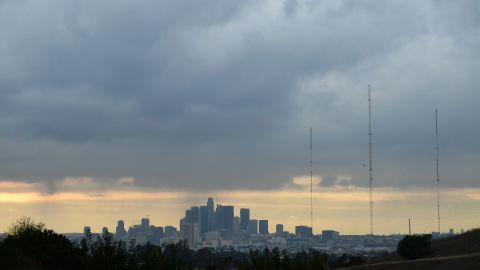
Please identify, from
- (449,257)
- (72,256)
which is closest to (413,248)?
(449,257)

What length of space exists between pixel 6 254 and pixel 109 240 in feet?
68.7

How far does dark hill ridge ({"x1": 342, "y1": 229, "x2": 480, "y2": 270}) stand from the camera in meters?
86.9

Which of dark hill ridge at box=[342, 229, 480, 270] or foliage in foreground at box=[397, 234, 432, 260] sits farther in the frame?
foliage in foreground at box=[397, 234, 432, 260]

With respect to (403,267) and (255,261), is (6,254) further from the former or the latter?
(403,267)

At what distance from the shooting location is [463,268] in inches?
3312

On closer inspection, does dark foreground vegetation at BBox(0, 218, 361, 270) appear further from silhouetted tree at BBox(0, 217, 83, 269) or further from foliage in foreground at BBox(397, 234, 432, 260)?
foliage in foreground at BBox(397, 234, 432, 260)

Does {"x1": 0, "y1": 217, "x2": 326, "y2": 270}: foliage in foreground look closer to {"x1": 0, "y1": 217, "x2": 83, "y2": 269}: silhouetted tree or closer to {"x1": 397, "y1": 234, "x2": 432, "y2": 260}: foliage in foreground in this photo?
{"x1": 0, "y1": 217, "x2": 83, "y2": 269}: silhouetted tree

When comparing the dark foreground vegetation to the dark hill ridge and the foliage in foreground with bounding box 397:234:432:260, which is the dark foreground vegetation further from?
the foliage in foreground with bounding box 397:234:432:260

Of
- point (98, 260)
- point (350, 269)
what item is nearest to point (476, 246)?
point (350, 269)

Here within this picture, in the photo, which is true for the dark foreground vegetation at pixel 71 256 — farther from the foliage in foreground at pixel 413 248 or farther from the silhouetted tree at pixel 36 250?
the foliage in foreground at pixel 413 248

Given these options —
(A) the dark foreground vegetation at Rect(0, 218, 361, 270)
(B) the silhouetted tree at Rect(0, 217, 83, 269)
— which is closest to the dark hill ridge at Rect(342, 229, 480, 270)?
(A) the dark foreground vegetation at Rect(0, 218, 361, 270)

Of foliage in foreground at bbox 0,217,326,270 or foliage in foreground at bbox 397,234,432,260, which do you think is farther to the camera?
foliage in foreground at bbox 397,234,432,260

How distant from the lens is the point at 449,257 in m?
92.8

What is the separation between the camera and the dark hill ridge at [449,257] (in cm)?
8695
